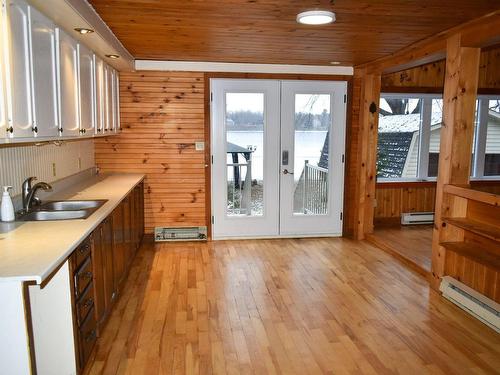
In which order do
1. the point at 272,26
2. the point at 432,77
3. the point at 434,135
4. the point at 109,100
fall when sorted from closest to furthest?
1. the point at 272,26
2. the point at 109,100
3. the point at 432,77
4. the point at 434,135

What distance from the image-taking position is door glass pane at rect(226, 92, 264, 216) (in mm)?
5512

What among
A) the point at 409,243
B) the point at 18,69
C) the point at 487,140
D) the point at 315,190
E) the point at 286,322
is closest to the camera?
the point at 18,69

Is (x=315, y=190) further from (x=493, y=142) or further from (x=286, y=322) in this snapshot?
(x=493, y=142)

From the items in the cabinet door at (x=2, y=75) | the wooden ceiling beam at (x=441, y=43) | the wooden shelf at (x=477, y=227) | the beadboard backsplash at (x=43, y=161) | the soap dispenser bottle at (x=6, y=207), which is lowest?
the wooden shelf at (x=477, y=227)

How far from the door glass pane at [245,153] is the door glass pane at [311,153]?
49cm

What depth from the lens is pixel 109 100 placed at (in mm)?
4621

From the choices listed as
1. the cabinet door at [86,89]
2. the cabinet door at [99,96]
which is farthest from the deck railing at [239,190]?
the cabinet door at [86,89]

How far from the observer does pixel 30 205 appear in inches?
121

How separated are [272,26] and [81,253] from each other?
2353mm

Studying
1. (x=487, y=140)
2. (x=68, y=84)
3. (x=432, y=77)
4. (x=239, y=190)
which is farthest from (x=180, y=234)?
(x=487, y=140)

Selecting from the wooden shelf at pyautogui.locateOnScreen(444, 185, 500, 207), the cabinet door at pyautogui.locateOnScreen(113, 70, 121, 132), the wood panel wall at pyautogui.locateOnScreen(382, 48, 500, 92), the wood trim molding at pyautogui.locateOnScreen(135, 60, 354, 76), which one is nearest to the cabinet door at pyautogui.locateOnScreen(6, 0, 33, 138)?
the cabinet door at pyautogui.locateOnScreen(113, 70, 121, 132)

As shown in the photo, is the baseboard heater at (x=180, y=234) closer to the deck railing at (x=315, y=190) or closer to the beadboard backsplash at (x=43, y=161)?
the beadboard backsplash at (x=43, y=161)

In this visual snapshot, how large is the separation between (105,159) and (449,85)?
397cm

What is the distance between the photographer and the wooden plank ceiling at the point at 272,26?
3.01 meters
